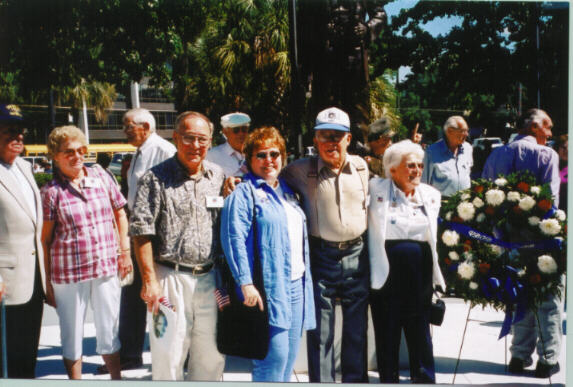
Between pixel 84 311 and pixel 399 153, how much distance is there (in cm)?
217

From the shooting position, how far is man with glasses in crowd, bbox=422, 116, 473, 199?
17.5 feet

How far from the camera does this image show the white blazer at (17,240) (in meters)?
3.43

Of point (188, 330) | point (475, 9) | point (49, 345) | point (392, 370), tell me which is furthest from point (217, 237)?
point (475, 9)

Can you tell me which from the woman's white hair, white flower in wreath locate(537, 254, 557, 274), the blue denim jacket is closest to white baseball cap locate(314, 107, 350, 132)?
the woman's white hair

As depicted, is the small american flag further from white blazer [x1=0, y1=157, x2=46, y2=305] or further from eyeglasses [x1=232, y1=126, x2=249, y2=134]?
eyeglasses [x1=232, y1=126, x2=249, y2=134]

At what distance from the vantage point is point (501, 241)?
152 inches

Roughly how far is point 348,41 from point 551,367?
9.47 ft

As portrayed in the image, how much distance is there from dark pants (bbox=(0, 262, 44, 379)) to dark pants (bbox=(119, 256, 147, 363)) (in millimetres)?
891

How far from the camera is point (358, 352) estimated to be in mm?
3732

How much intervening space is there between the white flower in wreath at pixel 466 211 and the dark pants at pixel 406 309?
365 mm

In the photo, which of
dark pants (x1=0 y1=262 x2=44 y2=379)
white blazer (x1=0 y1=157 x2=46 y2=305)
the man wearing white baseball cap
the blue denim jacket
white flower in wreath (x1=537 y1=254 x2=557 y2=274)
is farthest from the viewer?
the man wearing white baseball cap

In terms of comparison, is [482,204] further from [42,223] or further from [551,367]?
[42,223]

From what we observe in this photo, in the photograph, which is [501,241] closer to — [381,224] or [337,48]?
[381,224]

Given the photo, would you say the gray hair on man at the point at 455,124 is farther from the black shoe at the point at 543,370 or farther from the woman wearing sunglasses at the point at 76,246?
the woman wearing sunglasses at the point at 76,246
